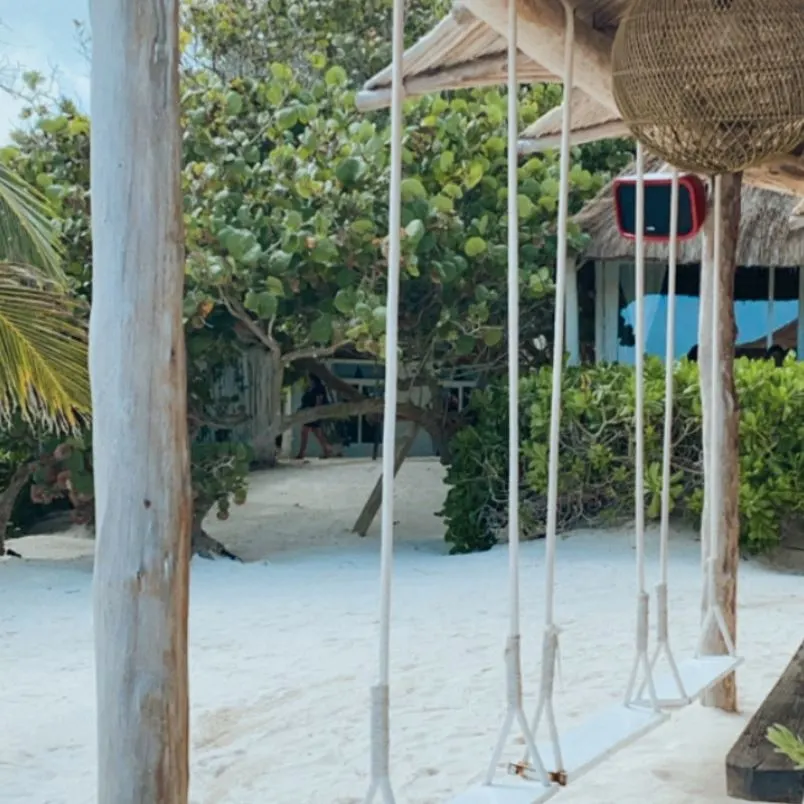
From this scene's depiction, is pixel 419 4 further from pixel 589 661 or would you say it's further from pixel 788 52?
pixel 788 52

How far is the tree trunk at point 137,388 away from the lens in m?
1.97

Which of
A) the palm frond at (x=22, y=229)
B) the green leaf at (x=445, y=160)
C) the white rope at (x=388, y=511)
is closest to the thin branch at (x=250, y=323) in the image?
the palm frond at (x=22, y=229)

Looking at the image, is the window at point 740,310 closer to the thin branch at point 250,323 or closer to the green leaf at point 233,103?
the thin branch at point 250,323

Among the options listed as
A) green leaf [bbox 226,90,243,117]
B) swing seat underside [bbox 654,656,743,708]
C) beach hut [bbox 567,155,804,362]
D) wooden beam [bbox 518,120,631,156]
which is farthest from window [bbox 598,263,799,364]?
swing seat underside [bbox 654,656,743,708]

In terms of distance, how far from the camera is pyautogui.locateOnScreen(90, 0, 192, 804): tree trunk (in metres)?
1.97

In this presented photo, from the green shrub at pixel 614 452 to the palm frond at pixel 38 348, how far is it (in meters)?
3.34

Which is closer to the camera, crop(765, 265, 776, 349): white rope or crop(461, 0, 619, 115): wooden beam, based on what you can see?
crop(461, 0, 619, 115): wooden beam

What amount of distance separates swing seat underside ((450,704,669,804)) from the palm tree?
426 cm

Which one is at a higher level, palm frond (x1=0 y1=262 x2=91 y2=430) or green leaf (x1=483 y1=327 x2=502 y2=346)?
green leaf (x1=483 y1=327 x2=502 y2=346)

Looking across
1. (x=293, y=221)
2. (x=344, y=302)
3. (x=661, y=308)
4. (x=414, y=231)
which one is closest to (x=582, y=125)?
(x=414, y=231)

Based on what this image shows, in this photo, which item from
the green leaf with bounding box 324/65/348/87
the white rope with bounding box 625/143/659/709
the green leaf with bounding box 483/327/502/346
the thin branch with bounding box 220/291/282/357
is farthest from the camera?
the green leaf with bounding box 324/65/348/87

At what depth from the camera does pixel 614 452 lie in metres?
8.59

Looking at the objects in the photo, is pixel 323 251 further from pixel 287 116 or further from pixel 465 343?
pixel 465 343

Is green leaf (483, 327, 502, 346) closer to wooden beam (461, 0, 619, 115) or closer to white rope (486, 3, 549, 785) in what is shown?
wooden beam (461, 0, 619, 115)
